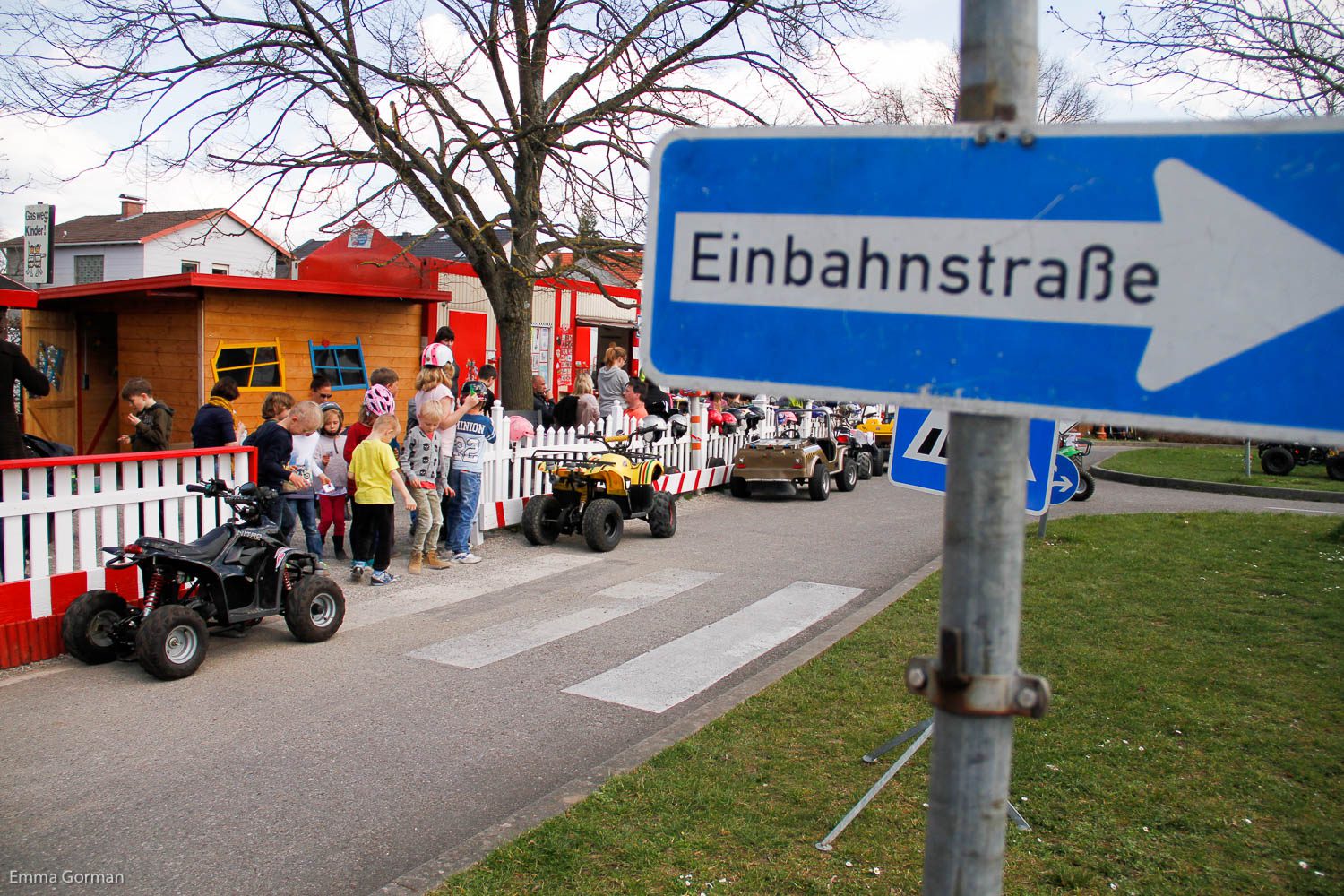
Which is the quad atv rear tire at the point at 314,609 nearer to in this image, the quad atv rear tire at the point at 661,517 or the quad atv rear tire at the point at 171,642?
the quad atv rear tire at the point at 171,642

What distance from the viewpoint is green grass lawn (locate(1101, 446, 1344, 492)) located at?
21.2 meters

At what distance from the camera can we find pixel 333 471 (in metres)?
10.7

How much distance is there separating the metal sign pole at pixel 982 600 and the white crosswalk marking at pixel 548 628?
6.01 meters

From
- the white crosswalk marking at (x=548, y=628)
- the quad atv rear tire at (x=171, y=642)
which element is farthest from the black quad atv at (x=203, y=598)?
the white crosswalk marking at (x=548, y=628)

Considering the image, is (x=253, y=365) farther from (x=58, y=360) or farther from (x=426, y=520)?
(x=426, y=520)

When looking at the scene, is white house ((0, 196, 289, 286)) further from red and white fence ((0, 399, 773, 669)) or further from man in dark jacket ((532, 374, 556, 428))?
red and white fence ((0, 399, 773, 669))

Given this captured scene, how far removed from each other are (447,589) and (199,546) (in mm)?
2845

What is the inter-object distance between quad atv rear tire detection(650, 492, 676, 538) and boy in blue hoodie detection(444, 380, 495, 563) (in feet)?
7.59

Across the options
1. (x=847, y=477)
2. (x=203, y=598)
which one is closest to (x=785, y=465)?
(x=847, y=477)

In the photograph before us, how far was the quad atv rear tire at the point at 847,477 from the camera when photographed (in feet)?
58.0

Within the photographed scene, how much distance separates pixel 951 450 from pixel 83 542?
7.53m

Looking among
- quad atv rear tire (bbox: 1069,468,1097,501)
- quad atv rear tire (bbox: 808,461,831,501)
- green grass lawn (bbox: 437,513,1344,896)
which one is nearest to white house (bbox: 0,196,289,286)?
quad atv rear tire (bbox: 808,461,831,501)

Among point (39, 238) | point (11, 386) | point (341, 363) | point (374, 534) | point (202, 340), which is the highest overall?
point (39, 238)

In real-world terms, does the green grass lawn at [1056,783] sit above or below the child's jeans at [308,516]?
below
